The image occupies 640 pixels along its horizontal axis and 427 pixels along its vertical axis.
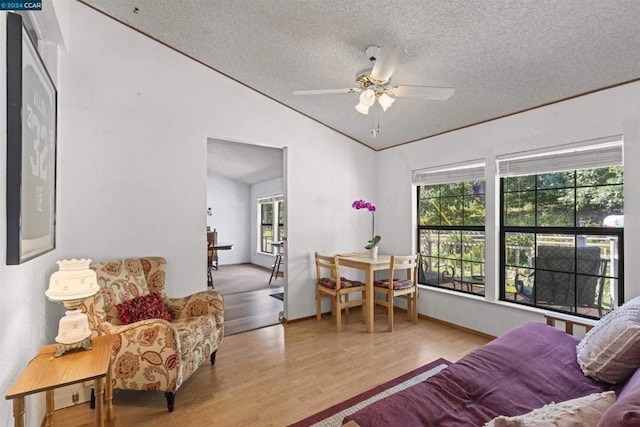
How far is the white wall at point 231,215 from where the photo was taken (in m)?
8.41

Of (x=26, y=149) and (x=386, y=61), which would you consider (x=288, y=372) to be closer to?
(x=26, y=149)

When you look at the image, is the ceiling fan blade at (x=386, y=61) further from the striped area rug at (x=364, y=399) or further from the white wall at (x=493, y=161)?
the striped area rug at (x=364, y=399)

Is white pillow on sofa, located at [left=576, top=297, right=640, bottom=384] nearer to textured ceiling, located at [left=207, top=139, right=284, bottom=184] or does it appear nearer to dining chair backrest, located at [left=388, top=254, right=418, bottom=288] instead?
dining chair backrest, located at [left=388, top=254, right=418, bottom=288]

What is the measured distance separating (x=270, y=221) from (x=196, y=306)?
218 inches

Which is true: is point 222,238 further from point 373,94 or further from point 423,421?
point 423,421

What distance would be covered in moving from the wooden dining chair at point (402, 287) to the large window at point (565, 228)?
3.15 feet

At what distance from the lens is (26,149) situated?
1.47 meters

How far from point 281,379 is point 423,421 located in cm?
160

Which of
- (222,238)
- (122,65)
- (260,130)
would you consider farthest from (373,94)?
(222,238)

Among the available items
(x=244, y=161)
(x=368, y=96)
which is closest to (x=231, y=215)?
(x=244, y=161)

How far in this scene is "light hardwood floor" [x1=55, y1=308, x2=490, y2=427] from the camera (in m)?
2.06

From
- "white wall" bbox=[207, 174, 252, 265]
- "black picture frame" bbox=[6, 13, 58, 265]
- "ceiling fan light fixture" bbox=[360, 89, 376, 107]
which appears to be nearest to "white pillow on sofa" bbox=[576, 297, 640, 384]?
"ceiling fan light fixture" bbox=[360, 89, 376, 107]

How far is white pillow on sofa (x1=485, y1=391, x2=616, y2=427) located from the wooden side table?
5.58 ft

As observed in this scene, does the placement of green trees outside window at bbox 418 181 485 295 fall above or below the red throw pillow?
above
